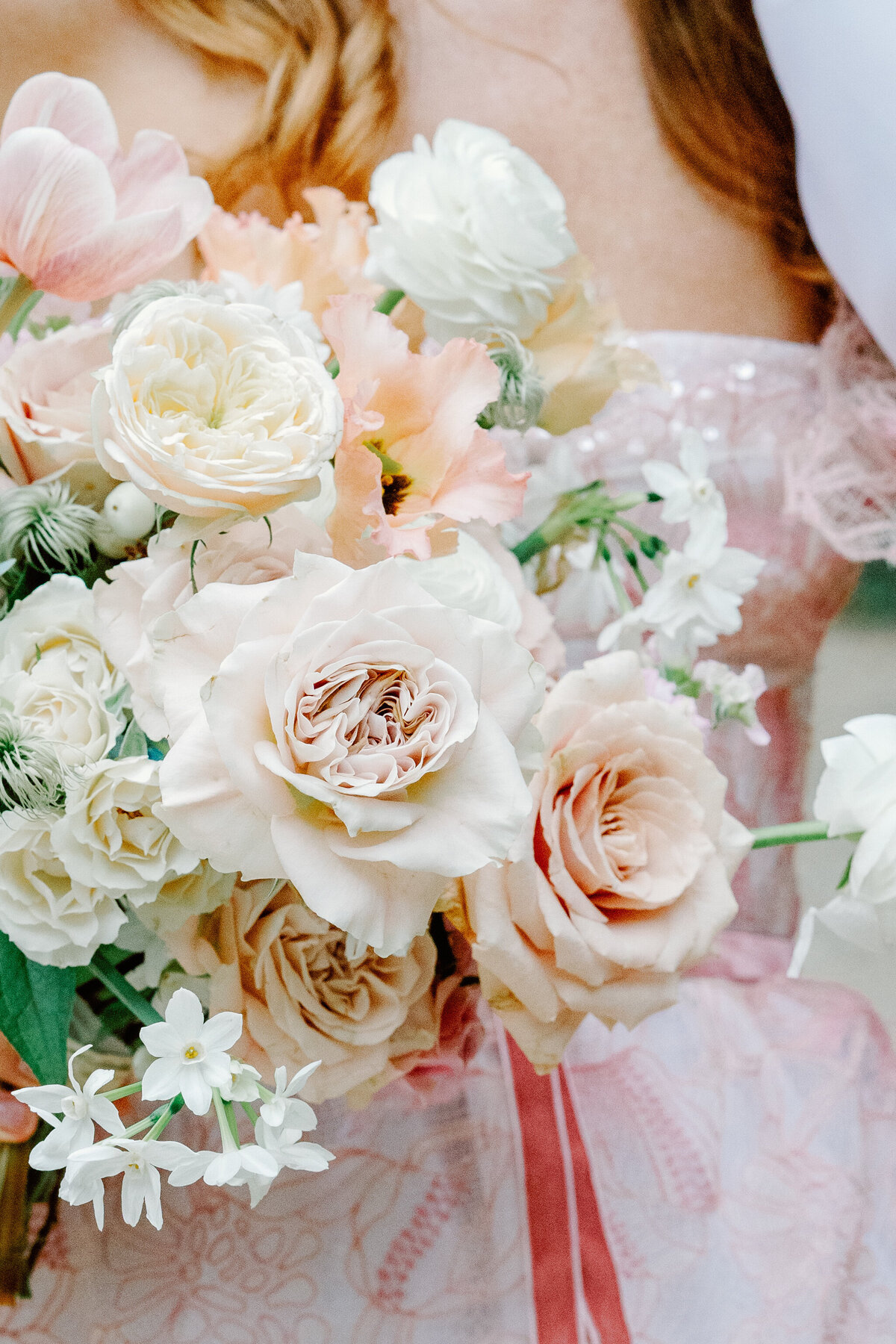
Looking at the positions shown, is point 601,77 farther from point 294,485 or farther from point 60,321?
point 294,485

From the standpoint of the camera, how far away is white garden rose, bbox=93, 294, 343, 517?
32 cm

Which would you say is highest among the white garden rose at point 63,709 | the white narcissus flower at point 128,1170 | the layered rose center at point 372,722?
the layered rose center at point 372,722

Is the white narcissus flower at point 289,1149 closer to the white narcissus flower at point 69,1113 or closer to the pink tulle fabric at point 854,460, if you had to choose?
the white narcissus flower at point 69,1113

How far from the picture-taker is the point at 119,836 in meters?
0.35

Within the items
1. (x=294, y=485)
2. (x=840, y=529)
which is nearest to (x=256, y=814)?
(x=294, y=485)

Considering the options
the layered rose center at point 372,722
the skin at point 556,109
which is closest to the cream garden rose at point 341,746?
the layered rose center at point 372,722

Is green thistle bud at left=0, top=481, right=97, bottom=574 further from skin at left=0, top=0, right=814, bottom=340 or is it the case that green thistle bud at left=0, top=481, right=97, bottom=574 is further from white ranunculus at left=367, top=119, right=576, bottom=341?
skin at left=0, top=0, right=814, bottom=340

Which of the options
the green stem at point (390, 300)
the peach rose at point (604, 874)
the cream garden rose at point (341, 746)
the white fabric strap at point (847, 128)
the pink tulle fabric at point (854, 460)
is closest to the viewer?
the cream garden rose at point (341, 746)

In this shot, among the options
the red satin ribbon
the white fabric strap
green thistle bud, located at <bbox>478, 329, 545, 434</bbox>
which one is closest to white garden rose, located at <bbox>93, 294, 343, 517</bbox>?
green thistle bud, located at <bbox>478, 329, 545, 434</bbox>

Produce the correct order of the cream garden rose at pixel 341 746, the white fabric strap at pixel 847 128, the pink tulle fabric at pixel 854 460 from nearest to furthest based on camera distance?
the cream garden rose at pixel 341 746
the white fabric strap at pixel 847 128
the pink tulle fabric at pixel 854 460

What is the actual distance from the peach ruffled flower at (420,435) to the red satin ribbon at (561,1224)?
34cm

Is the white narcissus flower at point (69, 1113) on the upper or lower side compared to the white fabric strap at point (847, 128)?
lower

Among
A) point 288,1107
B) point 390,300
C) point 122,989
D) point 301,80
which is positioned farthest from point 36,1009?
point 301,80

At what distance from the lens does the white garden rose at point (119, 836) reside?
0.35 m
